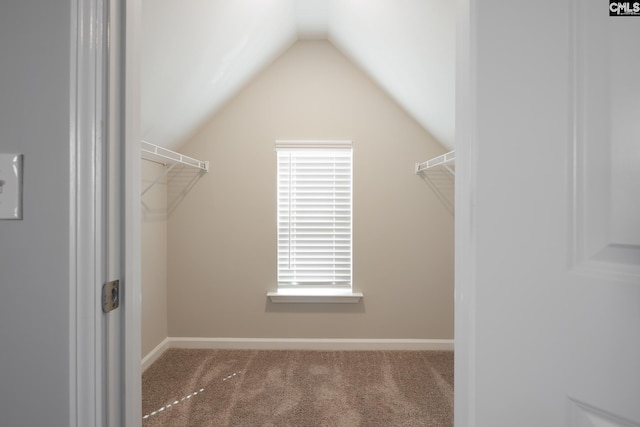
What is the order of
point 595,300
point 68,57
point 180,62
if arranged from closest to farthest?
point 595,300
point 68,57
point 180,62

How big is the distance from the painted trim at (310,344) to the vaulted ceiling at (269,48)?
1709 millimetres

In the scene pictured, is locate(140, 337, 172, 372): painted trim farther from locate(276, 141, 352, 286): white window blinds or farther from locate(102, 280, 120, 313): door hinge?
locate(102, 280, 120, 313): door hinge

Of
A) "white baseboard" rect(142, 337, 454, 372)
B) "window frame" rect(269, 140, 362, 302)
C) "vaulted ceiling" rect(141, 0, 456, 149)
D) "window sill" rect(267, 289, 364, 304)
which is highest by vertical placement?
"vaulted ceiling" rect(141, 0, 456, 149)

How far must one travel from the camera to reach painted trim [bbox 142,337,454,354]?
118 inches

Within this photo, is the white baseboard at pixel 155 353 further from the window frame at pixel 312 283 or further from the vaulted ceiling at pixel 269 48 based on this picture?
the vaulted ceiling at pixel 269 48

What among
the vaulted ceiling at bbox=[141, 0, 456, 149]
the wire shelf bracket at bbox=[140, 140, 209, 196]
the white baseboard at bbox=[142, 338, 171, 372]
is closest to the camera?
the vaulted ceiling at bbox=[141, 0, 456, 149]

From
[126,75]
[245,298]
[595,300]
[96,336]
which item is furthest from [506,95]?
[245,298]

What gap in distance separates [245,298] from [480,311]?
266 cm

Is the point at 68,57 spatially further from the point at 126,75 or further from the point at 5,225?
the point at 5,225

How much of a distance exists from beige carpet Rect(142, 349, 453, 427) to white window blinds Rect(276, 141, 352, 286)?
0.68 metres

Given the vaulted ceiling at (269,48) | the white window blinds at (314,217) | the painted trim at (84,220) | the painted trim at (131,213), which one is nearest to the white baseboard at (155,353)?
the white window blinds at (314,217)

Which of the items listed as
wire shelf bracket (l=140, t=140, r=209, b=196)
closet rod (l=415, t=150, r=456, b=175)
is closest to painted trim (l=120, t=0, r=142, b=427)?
wire shelf bracket (l=140, t=140, r=209, b=196)

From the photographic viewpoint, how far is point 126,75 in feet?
2.34

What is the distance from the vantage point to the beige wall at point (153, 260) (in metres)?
2.62
